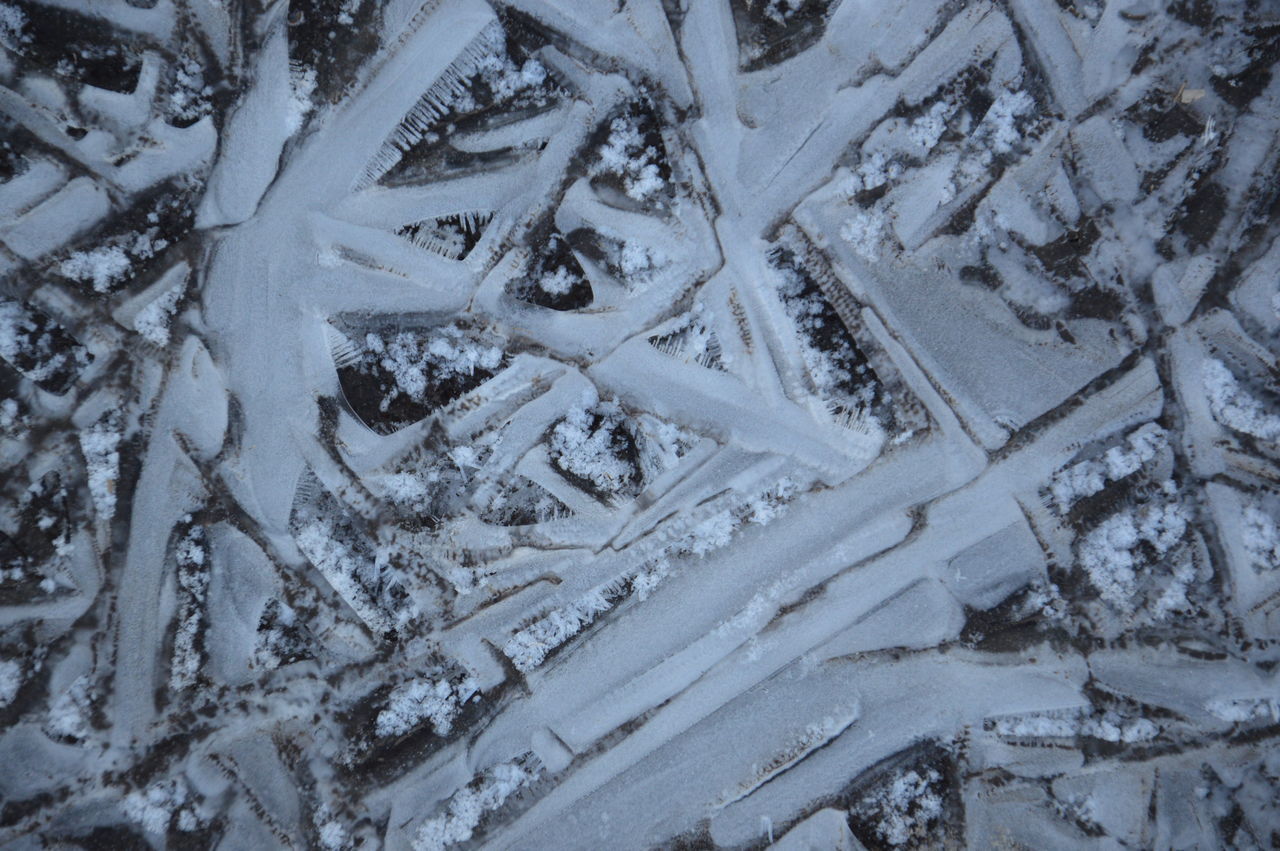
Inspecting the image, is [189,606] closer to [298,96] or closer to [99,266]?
[99,266]

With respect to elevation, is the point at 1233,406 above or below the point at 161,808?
below

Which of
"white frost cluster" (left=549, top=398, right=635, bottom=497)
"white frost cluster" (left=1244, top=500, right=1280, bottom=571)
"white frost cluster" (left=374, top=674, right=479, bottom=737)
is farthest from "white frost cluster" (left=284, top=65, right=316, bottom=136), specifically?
"white frost cluster" (left=1244, top=500, right=1280, bottom=571)

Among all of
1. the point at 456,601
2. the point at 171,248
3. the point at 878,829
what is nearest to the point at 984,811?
the point at 878,829

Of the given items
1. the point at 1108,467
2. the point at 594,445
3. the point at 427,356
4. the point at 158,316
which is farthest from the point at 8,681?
the point at 1108,467

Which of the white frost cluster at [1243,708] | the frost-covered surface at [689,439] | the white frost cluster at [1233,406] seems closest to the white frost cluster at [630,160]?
the frost-covered surface at [689,439]

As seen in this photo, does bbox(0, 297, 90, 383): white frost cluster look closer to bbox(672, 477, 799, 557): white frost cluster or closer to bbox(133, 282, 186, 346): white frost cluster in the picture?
bbox(133, 282, 186, 346): white frost cluster

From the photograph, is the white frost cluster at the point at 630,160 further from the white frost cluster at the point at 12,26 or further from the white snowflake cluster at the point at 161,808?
the white snowflake cluster at the point at 161,808

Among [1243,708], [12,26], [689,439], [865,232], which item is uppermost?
[12,26]
